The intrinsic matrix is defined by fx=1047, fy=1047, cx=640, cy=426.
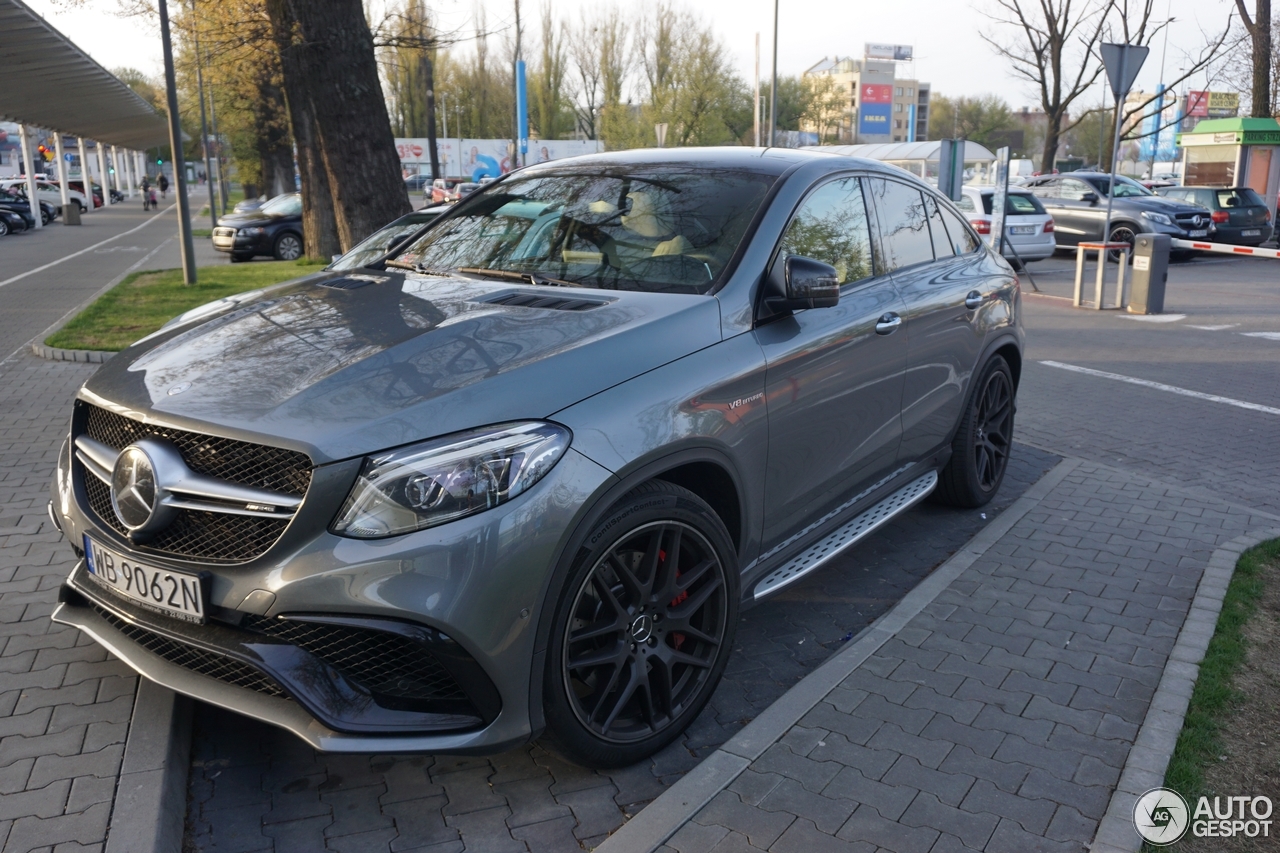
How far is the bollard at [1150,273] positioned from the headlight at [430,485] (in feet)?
43.5

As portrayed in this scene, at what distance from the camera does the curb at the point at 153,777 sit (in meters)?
2.62

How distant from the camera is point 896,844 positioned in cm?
276

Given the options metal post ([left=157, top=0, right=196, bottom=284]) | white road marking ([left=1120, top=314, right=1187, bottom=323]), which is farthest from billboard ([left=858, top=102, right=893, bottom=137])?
metal post ([left=157, top=0, right=196, bottom=284])

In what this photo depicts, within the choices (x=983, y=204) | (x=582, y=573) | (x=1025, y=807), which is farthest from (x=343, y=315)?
(x=983, y=204)

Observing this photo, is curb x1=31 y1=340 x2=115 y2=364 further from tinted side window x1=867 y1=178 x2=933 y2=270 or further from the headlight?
the headlight

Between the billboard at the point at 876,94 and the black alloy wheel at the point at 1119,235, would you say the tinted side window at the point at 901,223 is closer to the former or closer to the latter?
the black alloy wheel at the point at 1119,235

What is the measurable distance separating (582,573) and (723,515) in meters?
0.82

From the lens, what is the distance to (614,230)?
3.96 meters

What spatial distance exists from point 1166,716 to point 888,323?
5.81ft

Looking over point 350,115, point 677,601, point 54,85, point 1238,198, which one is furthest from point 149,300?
point 54,85

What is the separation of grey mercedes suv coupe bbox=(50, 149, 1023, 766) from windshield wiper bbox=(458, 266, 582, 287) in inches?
0.5

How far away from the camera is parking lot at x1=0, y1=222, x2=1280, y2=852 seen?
113 inches

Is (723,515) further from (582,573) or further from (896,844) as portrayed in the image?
(896,844)

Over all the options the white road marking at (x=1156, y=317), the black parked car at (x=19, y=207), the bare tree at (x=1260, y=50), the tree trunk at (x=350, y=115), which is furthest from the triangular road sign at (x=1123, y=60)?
the black parked car at (x=19, y=207)
